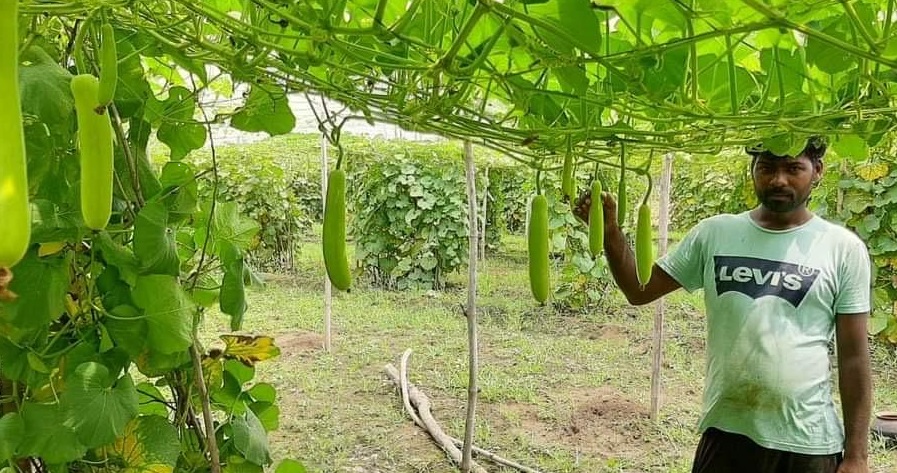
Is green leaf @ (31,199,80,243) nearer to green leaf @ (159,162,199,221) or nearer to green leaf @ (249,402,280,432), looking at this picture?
green leaf @ (159,162,199,221)

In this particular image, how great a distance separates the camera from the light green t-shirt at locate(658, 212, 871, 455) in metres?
1.79

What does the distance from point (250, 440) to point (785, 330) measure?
4.22 ft

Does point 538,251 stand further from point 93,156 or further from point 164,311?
point 93,156

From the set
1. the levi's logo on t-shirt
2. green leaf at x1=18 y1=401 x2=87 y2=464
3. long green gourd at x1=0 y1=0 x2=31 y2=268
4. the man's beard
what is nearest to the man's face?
the man's beard

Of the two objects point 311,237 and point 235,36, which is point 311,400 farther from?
point 311,237

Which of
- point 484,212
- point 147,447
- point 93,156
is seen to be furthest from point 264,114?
point 484,212

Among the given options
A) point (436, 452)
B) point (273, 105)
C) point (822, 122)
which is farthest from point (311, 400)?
point (822, 122)

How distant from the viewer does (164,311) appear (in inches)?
36.6

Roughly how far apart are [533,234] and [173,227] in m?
0.49

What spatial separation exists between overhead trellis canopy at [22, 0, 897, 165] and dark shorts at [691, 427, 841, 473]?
0.89 meters

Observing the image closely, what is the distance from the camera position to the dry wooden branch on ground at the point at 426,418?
3.34 meters

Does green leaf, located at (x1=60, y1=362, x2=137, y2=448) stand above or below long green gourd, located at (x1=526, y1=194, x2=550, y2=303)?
below

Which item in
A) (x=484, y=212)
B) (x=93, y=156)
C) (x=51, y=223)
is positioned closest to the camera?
(x=93, y=156)

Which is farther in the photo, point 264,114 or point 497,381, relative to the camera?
point 497,381
